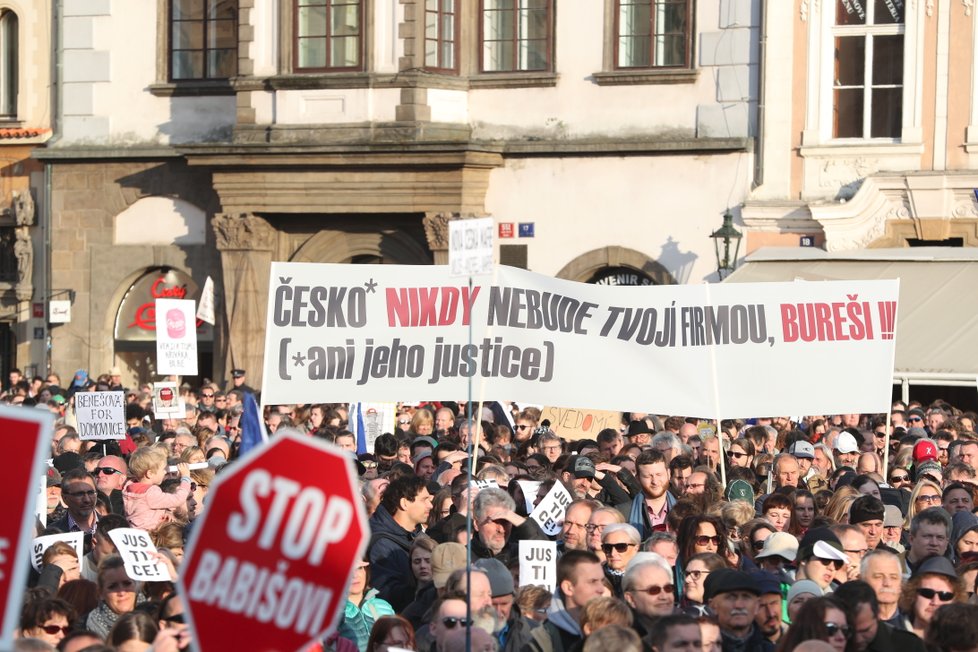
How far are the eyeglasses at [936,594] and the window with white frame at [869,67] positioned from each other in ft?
62.4

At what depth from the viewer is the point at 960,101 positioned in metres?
26.0

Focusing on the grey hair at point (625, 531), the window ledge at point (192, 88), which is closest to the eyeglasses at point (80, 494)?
the grey hair at point (625, 531)

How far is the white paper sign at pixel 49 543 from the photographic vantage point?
32.4ft

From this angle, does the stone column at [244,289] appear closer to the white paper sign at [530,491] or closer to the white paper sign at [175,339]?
the white paper sign at [175,339]

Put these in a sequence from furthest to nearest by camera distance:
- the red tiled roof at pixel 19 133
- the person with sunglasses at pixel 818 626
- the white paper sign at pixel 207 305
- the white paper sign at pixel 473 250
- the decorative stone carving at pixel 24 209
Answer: the red tiled roof at pixel 19 133
the decorative stone carving at pixel 24 209
the white paper sign at pixel 207 305
the white paper sign at pixel 473 250
the person with sunglasses at pixel 818 626

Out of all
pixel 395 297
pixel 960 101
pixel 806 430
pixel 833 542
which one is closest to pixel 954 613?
pixel 833 542

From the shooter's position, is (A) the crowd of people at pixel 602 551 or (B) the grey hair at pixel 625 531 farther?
(B) the grey hair at pixel 625 531

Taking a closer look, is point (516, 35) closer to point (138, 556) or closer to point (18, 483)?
point (138, 556)

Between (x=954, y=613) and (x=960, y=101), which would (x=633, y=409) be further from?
(x=960, y=101)

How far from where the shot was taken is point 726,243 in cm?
2612

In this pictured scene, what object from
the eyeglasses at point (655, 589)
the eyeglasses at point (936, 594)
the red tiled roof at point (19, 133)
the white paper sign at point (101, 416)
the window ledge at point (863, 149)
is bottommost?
the white paper sign at point (101, 416)

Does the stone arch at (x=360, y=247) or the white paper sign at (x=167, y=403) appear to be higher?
the stone arch at (x=360, y=247)

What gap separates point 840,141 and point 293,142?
763 cm

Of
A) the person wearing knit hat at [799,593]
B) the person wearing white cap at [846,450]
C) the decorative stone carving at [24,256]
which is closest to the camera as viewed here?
the person wearing knit hat at [799,593]
